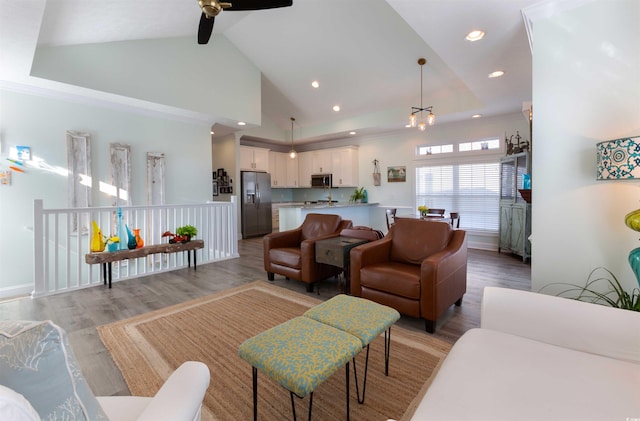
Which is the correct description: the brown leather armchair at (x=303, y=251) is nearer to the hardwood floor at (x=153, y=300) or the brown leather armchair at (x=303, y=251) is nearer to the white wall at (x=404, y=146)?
the hardwood floor at (x=153, y=300)

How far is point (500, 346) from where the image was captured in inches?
54.4

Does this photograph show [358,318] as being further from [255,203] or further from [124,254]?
[255,203]

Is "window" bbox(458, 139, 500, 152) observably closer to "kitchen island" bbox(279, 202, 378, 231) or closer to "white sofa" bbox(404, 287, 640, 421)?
"kitchen island" bbox(279, 202, 378, 231)

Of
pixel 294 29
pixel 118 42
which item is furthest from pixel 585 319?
pixel 118 42

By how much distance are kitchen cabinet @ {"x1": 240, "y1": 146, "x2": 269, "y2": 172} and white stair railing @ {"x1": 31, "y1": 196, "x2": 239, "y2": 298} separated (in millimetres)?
2698

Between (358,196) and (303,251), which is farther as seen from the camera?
(358,196)

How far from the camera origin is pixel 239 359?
205 centimetres

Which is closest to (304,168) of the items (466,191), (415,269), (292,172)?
(292,172)

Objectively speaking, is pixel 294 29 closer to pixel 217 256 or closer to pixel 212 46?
pixel 212 46

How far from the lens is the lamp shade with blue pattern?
1665mm

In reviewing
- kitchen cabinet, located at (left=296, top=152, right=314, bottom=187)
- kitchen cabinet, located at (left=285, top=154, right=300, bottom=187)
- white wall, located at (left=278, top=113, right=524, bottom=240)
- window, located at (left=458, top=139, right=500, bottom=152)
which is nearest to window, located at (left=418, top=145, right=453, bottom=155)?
white wall, located at (left=278, top=113, right=524, bottom=240)

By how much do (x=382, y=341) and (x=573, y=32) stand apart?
2771mm

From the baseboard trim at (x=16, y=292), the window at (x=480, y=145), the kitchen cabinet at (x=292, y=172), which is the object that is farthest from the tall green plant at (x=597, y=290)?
the kitchen cabinet at (x=292, y=172)

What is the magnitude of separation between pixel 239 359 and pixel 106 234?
380cm
